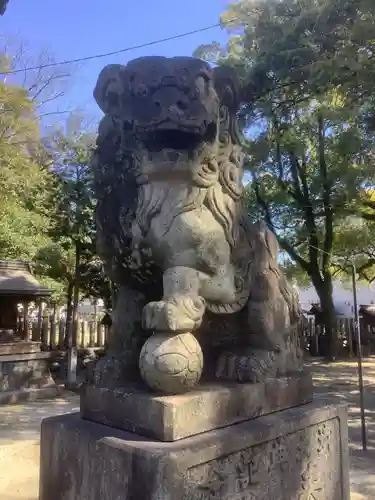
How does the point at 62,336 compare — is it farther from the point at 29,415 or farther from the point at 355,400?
the point at 355,400

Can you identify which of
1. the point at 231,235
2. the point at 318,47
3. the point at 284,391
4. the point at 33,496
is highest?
the point at 318,47

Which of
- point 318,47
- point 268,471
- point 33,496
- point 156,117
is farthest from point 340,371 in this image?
point 156,117

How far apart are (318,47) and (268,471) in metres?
4.81

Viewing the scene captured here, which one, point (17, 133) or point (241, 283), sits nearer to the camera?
point (241, 283)

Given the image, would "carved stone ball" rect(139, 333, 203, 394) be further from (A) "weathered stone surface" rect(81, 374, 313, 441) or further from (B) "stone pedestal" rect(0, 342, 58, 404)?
(B) "stone pedestal" rect(0, 342, 58, 404)

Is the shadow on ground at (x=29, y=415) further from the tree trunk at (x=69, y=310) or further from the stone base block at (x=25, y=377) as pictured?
the tree trunk at (x=69, y=310)

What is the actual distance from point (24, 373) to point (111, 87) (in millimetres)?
7604

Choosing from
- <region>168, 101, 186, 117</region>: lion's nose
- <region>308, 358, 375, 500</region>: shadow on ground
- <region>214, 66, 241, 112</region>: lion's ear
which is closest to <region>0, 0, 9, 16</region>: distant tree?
<region>214, 66, 241, 112</region>: lion's ear

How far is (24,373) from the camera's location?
8539 millimetres

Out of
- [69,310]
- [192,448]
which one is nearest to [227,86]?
[192,448]

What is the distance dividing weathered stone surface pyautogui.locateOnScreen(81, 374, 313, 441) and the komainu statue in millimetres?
71

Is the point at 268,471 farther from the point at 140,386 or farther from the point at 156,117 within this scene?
the point at 156,117

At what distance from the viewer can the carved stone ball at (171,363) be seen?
1.80 meters

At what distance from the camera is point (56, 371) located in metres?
10.4
